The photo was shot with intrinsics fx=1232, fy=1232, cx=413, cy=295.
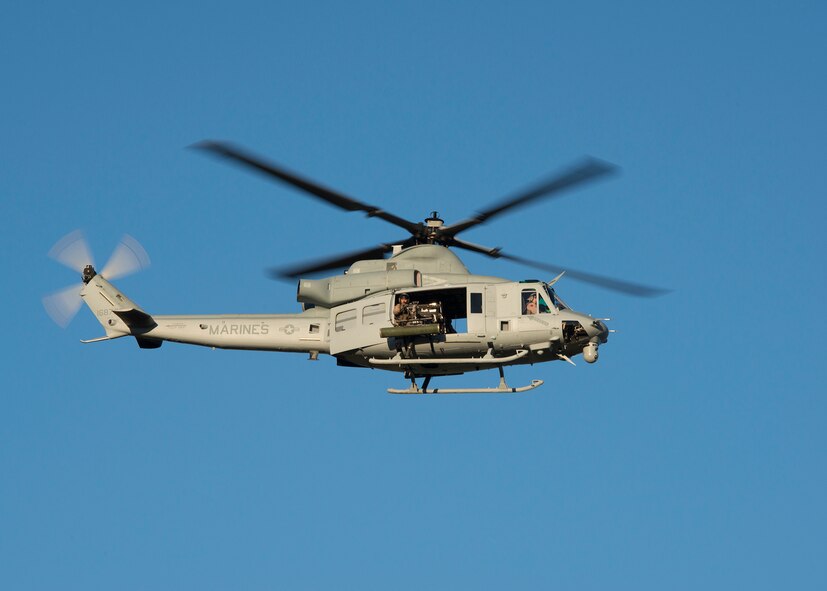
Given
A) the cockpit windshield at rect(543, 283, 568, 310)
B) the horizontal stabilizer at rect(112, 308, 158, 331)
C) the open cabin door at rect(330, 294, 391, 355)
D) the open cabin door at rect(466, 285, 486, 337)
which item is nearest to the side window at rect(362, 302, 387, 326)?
the open cabin door at rect(330, 294, 391, 355)

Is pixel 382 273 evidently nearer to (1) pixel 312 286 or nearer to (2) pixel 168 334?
(1) pixel 312 286

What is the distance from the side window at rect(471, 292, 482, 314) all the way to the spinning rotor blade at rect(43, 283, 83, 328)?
29.6 ft

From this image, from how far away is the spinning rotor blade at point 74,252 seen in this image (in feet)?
92.0

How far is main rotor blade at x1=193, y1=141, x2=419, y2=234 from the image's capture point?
23.4m

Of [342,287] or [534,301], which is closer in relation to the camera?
[534,301]

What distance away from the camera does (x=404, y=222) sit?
86.7 ft

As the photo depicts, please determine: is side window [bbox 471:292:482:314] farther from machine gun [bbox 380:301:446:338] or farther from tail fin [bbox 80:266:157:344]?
tail fin [bbox 80:266:157:344]

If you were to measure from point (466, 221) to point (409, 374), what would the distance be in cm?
351

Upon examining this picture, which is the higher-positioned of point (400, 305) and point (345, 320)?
point (400, 305)

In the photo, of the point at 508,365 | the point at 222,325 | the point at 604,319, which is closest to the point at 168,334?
the point at 222,325

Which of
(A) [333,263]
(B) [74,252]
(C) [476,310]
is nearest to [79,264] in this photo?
(B) [74,252]

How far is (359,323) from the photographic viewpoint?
25844 mm

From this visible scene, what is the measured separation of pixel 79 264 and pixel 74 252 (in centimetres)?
30

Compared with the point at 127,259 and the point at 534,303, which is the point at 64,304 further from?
the point at 534,303
